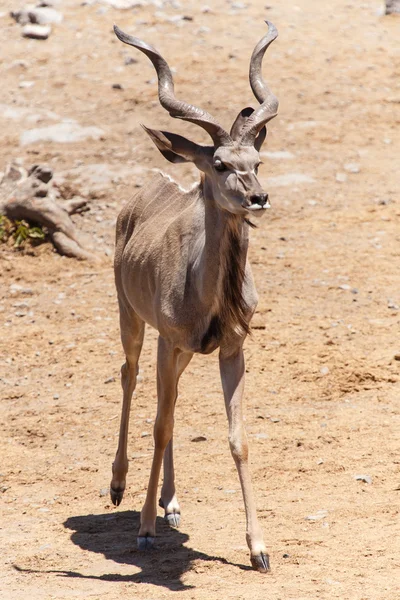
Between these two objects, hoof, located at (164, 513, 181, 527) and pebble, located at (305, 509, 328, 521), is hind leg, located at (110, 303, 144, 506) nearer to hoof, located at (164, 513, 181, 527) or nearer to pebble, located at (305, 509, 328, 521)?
hoof, located at (164, 513, 181, 527)

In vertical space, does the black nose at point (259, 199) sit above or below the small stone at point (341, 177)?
above

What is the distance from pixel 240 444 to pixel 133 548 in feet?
3.27

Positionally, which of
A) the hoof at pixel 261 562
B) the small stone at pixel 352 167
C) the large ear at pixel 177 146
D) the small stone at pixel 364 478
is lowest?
the small stone at pixel 352 167

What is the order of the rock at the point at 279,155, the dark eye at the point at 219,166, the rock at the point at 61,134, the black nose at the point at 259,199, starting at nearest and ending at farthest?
the black nose at the point at 259,199 → the dark eye at the point at 219,166 → the rock at the point at 279,155 → the rock at the point at 61,134

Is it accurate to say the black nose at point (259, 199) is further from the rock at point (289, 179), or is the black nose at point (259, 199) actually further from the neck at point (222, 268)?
the rock at point (289, 179)

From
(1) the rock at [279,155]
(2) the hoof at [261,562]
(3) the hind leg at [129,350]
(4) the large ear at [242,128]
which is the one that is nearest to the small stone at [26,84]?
(1) the rock at [279,155]

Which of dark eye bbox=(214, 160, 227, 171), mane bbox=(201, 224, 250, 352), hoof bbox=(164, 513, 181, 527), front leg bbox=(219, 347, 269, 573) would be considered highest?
dark eye bbox=(214, 160, 227, 171)

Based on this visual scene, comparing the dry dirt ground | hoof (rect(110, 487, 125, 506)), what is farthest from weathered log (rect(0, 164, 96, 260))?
hoof (rect(110, 487, 125, 506))

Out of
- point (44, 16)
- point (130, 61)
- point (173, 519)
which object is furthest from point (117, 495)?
point (44, 16)

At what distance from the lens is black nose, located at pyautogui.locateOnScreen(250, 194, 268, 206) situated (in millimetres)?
4695

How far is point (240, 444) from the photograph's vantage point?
523 cm

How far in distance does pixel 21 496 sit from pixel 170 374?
1.61 meters

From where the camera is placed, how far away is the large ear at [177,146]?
Answer: 5.20m

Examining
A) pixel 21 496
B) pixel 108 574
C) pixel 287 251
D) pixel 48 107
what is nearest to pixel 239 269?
pixel 108 574
